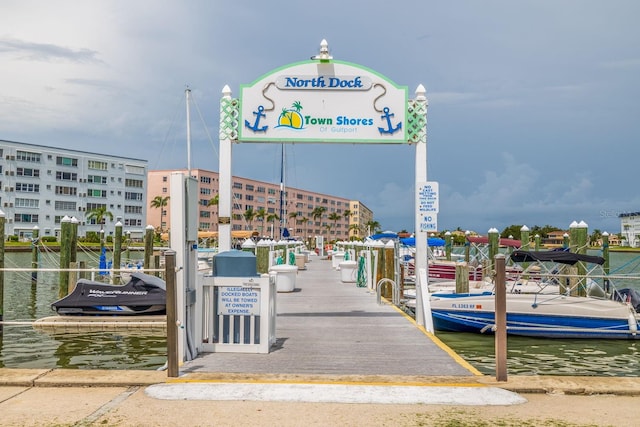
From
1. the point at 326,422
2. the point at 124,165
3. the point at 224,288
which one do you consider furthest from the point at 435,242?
the point at 124,165

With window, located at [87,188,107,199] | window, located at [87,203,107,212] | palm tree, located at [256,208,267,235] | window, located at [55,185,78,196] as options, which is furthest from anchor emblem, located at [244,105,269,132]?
palm tree, located at [256,208,267,235]

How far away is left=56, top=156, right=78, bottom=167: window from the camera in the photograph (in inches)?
4102

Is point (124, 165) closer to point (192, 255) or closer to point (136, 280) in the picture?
point (136, 280)

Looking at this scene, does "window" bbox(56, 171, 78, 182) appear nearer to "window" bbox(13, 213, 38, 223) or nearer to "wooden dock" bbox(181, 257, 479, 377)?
"window" bbox(13, 213, 38, 223)

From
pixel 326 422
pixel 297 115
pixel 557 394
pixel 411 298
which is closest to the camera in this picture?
pixel 326 422

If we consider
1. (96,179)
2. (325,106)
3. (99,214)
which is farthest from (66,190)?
(325,106)

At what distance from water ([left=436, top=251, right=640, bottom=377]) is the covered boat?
9766 millimetres

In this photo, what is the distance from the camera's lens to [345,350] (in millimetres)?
9930

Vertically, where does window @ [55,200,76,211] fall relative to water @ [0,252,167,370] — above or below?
above

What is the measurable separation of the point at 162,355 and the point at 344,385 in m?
9.32

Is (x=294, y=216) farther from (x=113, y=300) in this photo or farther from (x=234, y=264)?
(x=234, y=264)

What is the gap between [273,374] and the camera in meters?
7.98

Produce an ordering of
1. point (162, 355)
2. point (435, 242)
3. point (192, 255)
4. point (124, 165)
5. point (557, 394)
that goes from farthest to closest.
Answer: point (124, 165) < point (435, 242) < point (162, 355) < point (192, 255) < point (557, 394)

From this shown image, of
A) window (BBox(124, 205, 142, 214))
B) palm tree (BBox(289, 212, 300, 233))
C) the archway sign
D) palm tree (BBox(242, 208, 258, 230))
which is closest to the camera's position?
the archway sign
